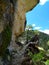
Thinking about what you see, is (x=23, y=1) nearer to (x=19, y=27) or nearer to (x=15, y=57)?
(x=19, y=27)

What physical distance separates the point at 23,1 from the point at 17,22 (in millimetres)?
1917

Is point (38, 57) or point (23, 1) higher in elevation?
point (23, 1)

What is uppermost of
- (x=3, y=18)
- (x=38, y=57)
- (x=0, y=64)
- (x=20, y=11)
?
(x=20, y=11)

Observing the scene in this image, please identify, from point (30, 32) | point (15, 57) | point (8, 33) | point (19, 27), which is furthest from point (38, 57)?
point (30, 32)

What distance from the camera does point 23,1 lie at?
19.2 meters

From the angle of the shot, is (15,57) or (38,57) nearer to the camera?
(15,57)

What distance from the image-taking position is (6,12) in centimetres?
1330

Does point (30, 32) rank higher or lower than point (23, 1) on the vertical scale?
higher

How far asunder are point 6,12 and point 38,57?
34.4 feet

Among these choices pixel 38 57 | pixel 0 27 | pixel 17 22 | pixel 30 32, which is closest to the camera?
pixel 0 27

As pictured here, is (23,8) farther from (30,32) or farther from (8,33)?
(30,32)

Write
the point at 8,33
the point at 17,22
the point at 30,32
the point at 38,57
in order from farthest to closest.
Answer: the point at 30,32 < the point at 38,57 < the point at 17,22 < the point at 8,33

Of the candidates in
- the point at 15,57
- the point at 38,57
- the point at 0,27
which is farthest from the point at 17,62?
the point at 38,57

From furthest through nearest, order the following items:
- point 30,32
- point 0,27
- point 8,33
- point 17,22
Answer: point 30,32 → point 17,22 → point 8,33 → point 0,27
